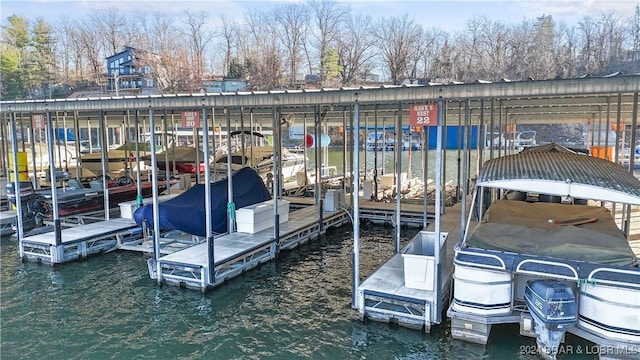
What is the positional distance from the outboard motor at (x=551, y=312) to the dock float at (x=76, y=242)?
28.6 ft

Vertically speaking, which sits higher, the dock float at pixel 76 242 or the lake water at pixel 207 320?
the dock float at pixel 76 242

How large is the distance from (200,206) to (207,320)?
3066 millimetres

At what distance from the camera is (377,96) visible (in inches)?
260

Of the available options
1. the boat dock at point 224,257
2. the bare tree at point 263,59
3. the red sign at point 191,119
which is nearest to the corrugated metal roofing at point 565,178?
the boat dock at point 224,257

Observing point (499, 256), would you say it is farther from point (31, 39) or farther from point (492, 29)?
point (31, 39)

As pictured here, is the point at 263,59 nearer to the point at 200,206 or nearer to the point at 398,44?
the point at 398,44

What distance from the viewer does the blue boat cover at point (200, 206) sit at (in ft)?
32.0

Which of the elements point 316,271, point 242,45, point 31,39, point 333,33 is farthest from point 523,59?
point 31,39

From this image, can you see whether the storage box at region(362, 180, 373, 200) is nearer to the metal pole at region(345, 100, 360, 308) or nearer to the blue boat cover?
the blue boat cover

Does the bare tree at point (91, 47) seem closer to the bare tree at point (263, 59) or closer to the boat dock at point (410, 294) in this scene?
the bare tree at point (263, 59)

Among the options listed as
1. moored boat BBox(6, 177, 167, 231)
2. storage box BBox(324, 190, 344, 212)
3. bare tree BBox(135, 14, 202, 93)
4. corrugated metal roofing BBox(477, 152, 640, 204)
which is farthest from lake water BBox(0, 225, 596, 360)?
bare tree BBox(135, 14, 202, 93)

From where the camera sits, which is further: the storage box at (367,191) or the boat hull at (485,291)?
the storage box at (367,191)

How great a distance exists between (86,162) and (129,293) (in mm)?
13693

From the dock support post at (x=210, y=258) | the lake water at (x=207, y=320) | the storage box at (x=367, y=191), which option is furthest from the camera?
the storage box at (x=367, y=191)
